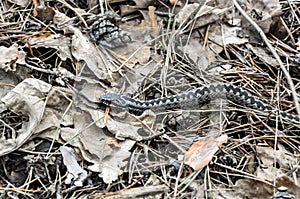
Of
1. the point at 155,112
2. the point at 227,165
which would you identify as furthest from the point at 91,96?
the point at 227,165

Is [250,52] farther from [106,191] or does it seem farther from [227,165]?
[106,191]

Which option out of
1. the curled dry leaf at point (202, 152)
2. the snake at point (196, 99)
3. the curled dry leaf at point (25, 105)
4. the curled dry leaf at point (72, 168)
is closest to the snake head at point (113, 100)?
the snake at point (196, 99)

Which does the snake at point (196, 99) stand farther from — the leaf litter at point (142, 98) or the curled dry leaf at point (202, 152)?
the curled dry leaf at point (202, 152)

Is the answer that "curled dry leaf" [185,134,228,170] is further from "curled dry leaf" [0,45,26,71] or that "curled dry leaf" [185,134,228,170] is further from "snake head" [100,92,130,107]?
"curled dry leaf" [0,45,26,71]

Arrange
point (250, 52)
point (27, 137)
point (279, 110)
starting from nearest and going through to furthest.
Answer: point (27, 137), point (279, 110), point (250, 52)

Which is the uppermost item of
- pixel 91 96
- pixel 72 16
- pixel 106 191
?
pixel 72 16

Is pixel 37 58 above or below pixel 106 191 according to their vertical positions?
above

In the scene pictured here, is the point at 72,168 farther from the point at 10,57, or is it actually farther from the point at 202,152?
the point at 10,57
